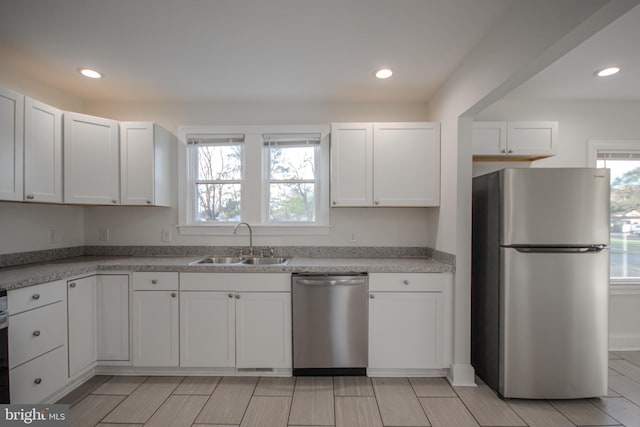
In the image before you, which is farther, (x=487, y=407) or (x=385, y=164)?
(x=385, y=164)

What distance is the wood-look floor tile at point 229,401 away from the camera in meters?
1.90

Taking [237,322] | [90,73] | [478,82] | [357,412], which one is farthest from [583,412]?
[90,73]

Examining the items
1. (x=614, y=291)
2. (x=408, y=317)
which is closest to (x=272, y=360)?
(x=408, y=317)

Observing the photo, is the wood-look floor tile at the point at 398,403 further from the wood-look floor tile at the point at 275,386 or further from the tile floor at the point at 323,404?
the wood-look floor tile at the point at 275,386

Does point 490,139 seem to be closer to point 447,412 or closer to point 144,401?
point 447,412

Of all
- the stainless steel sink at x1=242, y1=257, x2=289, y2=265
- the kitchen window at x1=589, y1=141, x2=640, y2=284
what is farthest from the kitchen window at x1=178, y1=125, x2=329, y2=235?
the kitchen window at x1=589, y1=141, x2=640, y2=284

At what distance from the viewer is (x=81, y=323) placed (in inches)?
89.4

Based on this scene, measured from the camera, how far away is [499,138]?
2.75 m

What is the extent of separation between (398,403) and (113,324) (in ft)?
7.75

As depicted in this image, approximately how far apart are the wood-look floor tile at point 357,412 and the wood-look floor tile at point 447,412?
36cm

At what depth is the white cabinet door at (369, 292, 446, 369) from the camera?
2398mm

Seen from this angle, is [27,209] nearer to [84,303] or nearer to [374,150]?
[84,303]

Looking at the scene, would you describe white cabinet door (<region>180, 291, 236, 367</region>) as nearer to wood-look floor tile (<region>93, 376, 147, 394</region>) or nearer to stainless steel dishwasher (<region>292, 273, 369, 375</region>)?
wood-look floor tile (<region>93, 376, 147, 394</region>)

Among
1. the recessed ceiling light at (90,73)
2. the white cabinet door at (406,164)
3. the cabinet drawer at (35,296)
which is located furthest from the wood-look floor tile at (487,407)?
the recessed ceiling light at (90,73)
